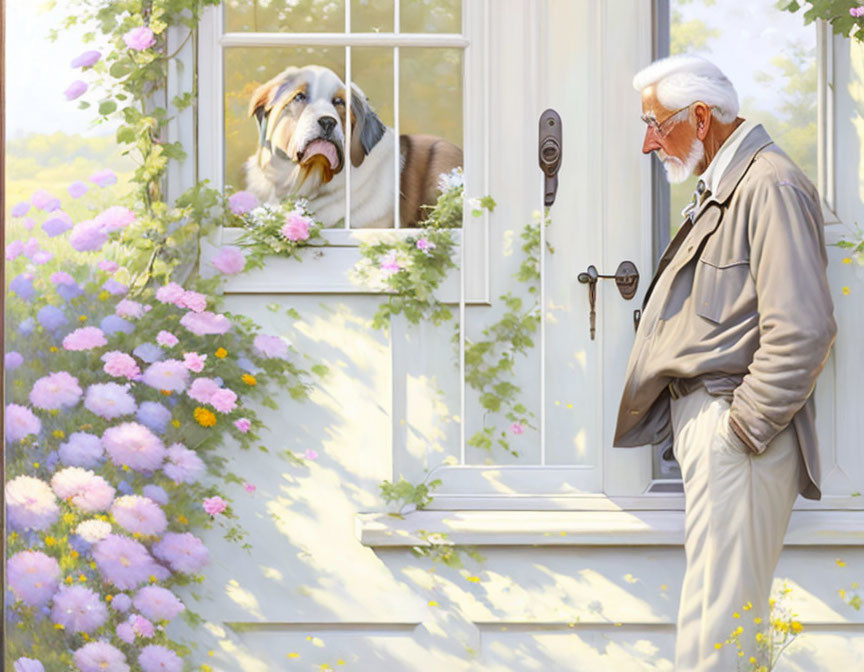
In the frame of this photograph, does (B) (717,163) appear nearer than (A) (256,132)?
Yes

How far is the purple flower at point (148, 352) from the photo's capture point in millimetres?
2959

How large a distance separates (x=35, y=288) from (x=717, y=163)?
1.97m

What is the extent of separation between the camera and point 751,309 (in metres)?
2.58

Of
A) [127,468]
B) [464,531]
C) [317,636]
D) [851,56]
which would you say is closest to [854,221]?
[851,56]

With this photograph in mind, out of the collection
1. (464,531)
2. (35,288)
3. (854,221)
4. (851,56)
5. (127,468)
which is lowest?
(464,531)

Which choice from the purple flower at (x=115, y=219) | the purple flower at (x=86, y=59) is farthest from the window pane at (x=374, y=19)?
the purple flower at (x=115, y=219)

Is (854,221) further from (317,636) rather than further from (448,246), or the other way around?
(317,636)

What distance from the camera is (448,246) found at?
9.92 ft

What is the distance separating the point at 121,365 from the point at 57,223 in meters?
0.47

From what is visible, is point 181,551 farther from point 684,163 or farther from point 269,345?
point 684,163

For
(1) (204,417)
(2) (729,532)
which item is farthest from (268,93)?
(2) (729,532)

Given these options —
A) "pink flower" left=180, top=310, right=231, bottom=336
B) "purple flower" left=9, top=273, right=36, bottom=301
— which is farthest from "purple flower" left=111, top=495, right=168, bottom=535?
"purple flower" left=9, top=273, right=36, bottom=301

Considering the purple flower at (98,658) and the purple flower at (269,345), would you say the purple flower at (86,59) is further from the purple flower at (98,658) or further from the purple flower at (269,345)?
Result: the purple flower at (98,658)

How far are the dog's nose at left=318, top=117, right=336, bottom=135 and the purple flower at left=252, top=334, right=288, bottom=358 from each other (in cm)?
63
